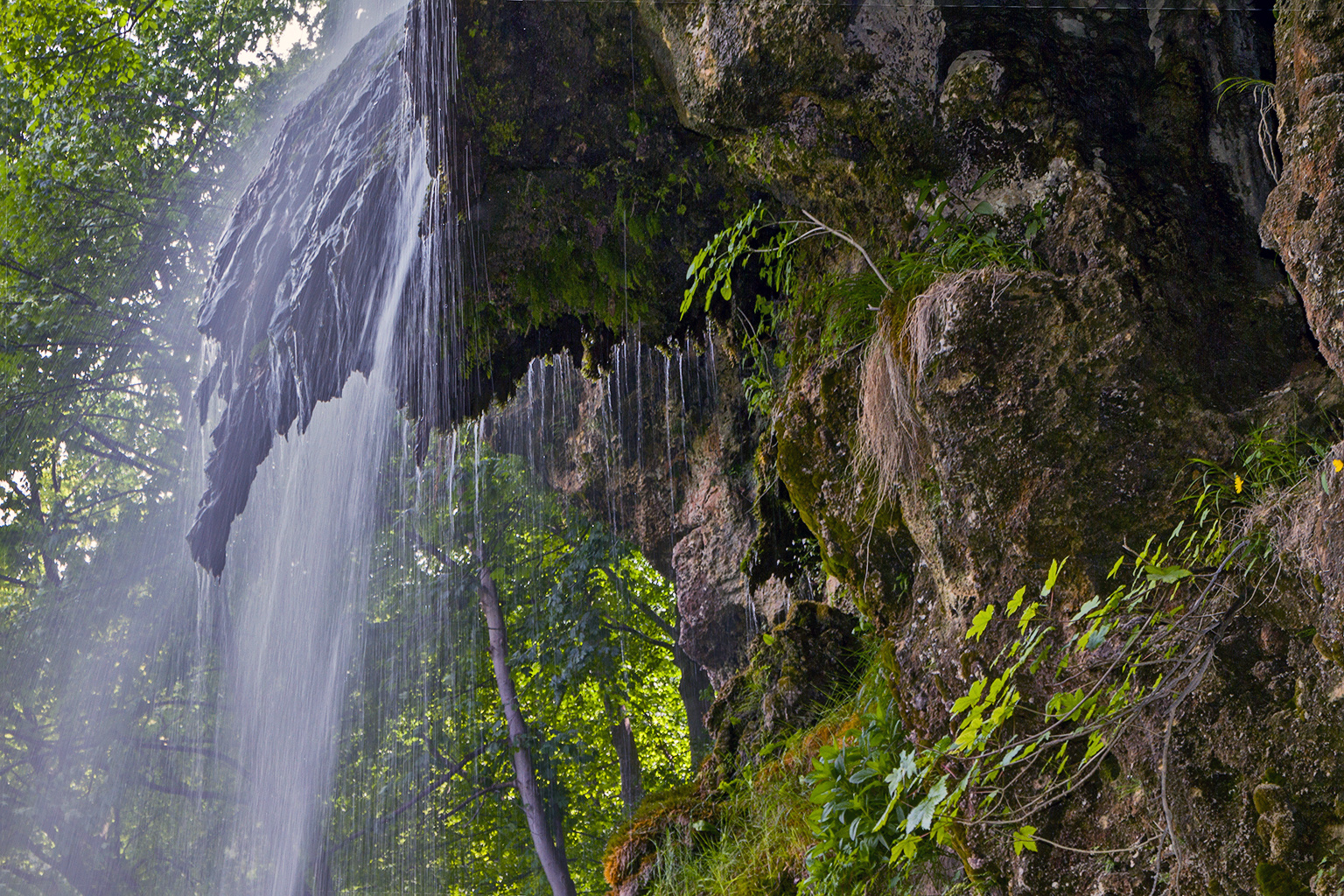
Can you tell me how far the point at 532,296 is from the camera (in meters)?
6.80

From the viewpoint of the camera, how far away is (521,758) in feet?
46.0

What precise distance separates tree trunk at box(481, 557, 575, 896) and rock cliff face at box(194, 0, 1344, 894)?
7.64 metres

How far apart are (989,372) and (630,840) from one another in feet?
15.8

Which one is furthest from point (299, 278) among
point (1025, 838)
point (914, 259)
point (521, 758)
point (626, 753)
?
point (626, 753)

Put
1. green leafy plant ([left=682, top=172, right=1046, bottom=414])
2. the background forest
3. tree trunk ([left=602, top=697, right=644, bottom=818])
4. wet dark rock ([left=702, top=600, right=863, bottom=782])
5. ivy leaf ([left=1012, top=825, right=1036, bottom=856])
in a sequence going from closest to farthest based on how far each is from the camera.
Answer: ivy leaf ([left=1012, top=825, right=1036, bottom=856]) → green leafy plant ([left=682, top=172, right=1046, bottom=414]) → wet dark rock ([left=702, top=600, right=863, bottom=782]) → tree trunk ([left=602, top=697, right=644, bottom=818]) → the background forest

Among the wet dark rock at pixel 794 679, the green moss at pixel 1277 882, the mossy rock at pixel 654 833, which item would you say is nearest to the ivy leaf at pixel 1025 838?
the green moss at pixel 1277 882

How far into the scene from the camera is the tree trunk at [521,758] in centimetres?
1342

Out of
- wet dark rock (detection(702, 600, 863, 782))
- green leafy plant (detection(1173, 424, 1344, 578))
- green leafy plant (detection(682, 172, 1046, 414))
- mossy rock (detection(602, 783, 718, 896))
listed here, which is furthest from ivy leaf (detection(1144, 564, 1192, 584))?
mossy rock (detection(602, 783, 718, 896))

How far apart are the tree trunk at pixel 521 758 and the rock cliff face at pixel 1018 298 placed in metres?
7.64

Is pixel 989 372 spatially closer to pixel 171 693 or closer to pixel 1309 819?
pixel 1309 819

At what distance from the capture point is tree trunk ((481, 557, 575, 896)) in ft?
44.0

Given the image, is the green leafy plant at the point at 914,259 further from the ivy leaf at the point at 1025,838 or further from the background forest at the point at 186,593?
the background forest at the point at 186,593

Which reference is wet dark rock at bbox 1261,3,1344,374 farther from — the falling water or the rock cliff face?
the falling water

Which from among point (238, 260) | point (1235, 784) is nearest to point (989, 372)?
point (1235, 784)
